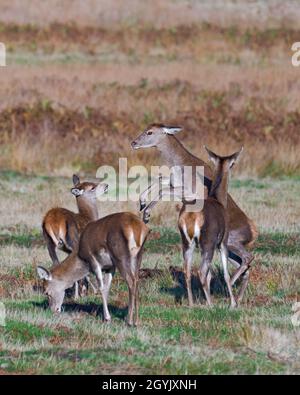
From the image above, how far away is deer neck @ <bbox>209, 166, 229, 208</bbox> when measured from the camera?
12.4 m

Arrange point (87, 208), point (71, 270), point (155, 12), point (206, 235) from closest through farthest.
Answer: point (71, 270) → point (206, 235) → point (87, 208) → point (155, 12)

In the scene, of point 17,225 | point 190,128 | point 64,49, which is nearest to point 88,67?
point 64,49

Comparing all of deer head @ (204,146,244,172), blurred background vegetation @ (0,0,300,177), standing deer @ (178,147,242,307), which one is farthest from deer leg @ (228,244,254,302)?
blurred background vegetation @ (0,0,300,177)

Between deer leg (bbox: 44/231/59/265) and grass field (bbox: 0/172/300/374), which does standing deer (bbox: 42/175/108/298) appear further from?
grass field (bbox: 0/172/300/374)

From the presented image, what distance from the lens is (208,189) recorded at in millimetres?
13359

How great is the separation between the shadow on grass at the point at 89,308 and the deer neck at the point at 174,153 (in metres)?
2.82

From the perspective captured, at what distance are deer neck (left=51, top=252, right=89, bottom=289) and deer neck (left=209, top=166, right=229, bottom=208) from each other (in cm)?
185

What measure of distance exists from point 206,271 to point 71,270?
→ 1.37 m

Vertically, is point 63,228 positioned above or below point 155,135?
below

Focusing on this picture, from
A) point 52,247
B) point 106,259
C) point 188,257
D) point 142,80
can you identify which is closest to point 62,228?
point 52,247

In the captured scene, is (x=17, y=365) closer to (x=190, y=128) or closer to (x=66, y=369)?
(x=66, y=369)

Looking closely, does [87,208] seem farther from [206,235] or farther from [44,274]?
[206,235]

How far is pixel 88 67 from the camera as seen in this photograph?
120ft

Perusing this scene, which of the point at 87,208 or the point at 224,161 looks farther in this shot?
the point at 87,208
